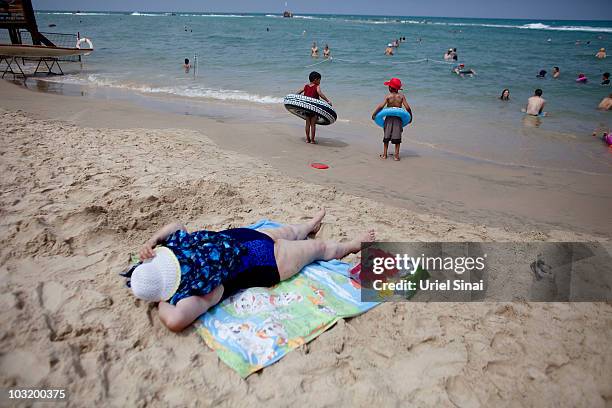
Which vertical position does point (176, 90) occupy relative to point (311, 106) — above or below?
below

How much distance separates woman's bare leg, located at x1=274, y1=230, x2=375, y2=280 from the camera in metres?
2.89

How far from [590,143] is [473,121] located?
8.19ft

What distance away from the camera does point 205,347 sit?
230 cm

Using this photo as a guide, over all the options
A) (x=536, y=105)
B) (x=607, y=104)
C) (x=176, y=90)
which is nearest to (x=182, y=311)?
(x=536, y=105)

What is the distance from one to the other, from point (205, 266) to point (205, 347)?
50 centimetres

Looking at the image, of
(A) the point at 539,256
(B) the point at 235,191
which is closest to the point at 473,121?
(A) the point at 539,256

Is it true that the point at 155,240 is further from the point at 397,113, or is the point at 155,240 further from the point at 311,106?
the point at 397,113

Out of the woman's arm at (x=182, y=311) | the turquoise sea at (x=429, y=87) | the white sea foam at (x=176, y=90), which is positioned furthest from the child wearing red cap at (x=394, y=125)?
the white sea foam at (x=176, y=90)

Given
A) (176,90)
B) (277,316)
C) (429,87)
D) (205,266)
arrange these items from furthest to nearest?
(429,87) < (176,90) < (277,316) < (205,266)

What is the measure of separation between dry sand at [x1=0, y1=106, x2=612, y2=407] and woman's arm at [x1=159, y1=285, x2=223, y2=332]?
9 cm

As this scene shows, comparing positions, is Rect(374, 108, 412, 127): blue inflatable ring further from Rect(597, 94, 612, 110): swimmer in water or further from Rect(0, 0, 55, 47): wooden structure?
Rect(0, 0, 55, 47): wooden structure

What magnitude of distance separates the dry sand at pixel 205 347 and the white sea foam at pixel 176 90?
8170 millimetres

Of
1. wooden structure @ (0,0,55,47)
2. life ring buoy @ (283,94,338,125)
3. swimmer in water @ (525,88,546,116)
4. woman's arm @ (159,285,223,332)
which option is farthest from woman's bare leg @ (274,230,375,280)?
wooden structure @ (0,0,55,47)

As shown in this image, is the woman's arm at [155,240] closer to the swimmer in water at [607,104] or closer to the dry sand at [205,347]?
the dry sand at [205,347]
